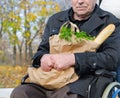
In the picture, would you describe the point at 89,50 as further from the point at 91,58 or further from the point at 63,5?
the point at 63,5

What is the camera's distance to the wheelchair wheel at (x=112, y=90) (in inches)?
124

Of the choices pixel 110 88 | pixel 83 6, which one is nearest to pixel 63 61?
pixel 110 88

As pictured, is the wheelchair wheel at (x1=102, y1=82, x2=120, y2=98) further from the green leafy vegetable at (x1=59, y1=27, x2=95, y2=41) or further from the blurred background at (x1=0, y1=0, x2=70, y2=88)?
the blurred background at (x1=0, y1=0, x2=70, y2=88)

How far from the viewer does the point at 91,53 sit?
332 cm

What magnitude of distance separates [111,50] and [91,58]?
0.21 metres

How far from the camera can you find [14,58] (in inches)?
239

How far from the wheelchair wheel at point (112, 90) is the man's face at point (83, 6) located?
736mm

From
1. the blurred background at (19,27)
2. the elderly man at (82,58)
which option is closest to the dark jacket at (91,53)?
the elderly man at (82,58)

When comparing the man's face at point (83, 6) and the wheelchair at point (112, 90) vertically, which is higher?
the man's face at point (83, 6)

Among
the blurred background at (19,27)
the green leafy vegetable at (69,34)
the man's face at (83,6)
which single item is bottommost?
the blurred background at (19,27)

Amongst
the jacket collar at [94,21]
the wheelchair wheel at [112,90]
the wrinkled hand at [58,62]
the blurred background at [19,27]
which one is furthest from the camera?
the blurred background at [19,27]

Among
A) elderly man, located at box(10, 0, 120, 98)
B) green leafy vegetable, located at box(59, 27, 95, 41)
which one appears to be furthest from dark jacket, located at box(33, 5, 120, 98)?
green leafy vegetable, located at box(59, 27, 95, 41)

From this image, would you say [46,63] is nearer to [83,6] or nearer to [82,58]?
[82,58]

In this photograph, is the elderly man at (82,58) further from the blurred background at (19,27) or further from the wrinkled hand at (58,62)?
the blurred background at (19,27)
